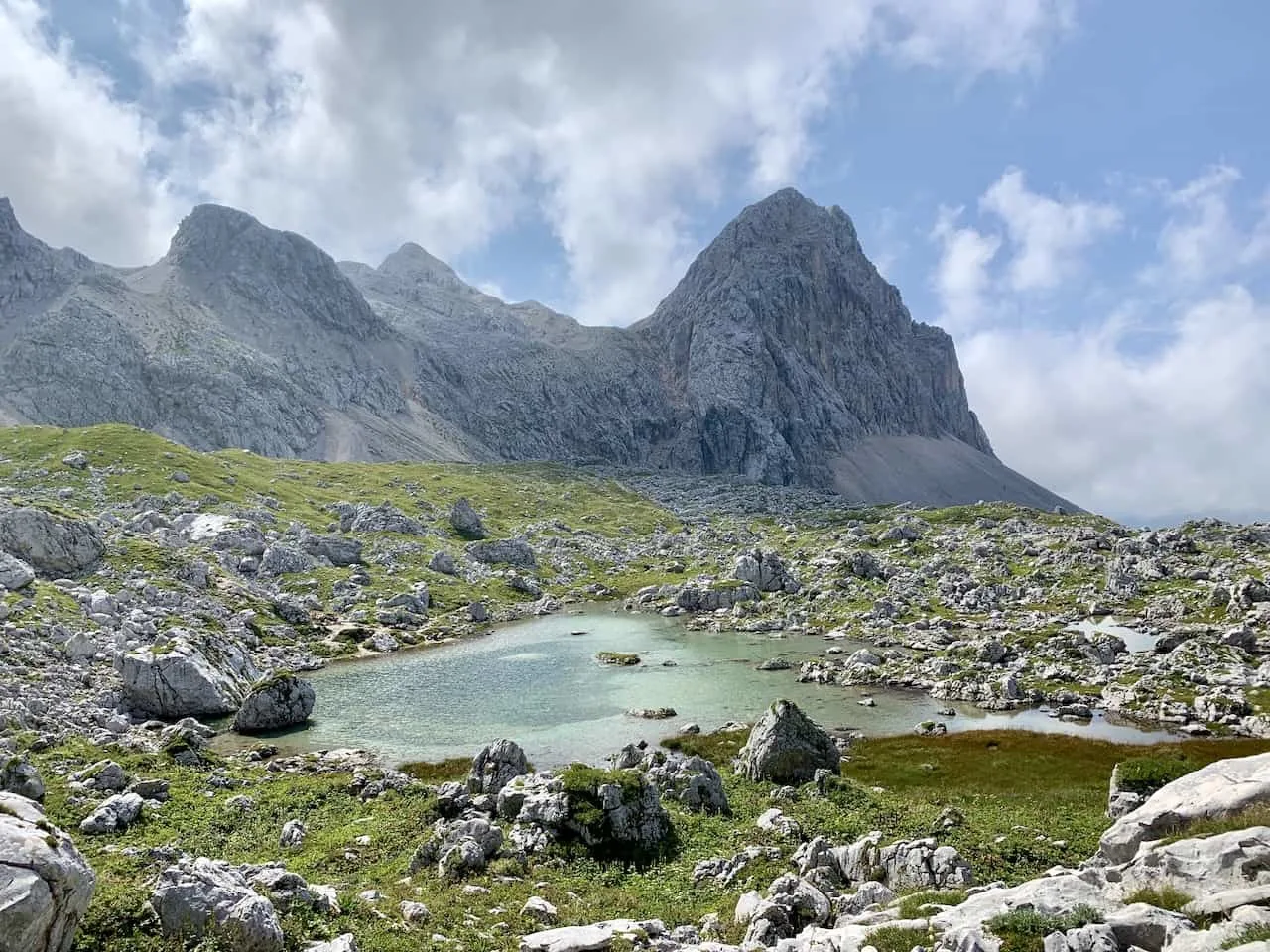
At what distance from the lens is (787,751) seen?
4394cm

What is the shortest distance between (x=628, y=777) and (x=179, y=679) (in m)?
44.5

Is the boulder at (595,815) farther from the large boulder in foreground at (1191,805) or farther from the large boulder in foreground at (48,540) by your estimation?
the large boulder in foreground at (48,540)

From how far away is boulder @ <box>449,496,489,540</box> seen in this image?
171 m

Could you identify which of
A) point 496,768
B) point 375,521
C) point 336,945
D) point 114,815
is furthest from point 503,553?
point 336,945

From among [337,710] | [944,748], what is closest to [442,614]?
[337,710]

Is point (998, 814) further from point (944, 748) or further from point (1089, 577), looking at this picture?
point (1089, 577)

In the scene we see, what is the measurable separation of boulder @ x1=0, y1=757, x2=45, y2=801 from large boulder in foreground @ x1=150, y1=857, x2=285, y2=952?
20984 millimetres

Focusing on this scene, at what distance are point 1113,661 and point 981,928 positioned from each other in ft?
242

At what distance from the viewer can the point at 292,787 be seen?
1623 inches

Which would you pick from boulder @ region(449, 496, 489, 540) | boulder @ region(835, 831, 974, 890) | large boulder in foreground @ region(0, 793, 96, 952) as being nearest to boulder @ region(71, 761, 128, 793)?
large boulder in foreground @ region(0, 793, 96, 952)

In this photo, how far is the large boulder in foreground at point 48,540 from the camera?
248 feet

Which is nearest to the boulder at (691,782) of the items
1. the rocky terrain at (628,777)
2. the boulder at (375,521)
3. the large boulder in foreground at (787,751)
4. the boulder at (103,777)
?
the rocky terrain at (628,777)

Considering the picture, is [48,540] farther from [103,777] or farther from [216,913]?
[216,913]

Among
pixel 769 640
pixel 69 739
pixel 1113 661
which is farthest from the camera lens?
pixel 769 640
